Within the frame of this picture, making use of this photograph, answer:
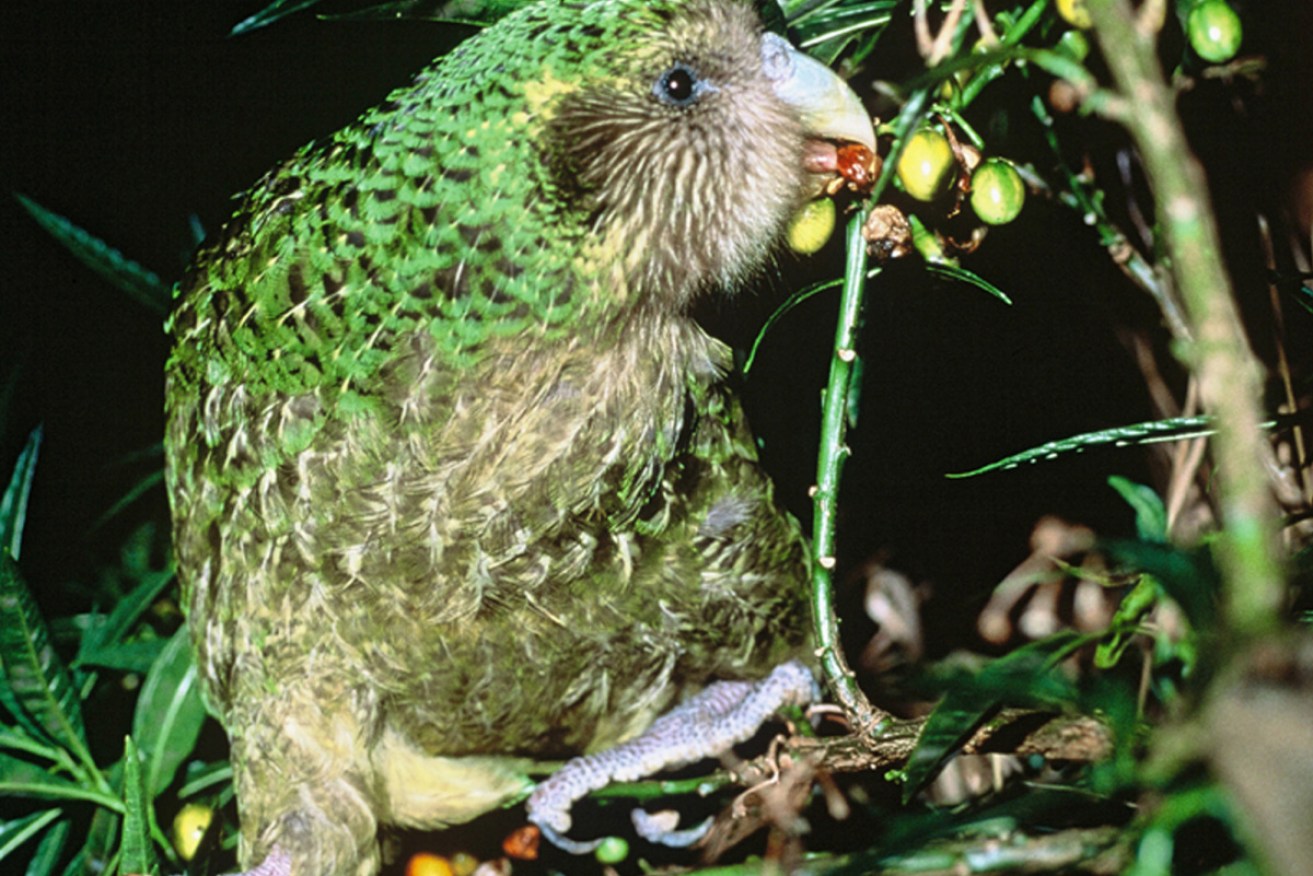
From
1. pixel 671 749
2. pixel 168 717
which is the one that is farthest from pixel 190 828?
Answer: pixel 671 749

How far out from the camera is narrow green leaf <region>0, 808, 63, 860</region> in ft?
5.22

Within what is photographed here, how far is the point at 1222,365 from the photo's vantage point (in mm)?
483

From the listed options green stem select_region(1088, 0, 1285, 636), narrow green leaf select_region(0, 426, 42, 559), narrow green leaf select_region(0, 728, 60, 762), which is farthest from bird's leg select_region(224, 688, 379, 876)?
green stem select_region(1088, 0, 1285, 636)

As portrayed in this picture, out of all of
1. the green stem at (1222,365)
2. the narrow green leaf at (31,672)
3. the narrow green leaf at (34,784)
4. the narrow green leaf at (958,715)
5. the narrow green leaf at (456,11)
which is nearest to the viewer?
the green stem at (1222,365)

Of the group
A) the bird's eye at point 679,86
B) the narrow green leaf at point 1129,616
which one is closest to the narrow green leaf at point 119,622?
the bird's eye at point 679,86

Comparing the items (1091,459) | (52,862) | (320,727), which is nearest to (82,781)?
(52,862)

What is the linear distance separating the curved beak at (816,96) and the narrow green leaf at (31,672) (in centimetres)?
115

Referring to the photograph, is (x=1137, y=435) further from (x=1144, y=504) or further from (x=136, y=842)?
(x=136, y=842)

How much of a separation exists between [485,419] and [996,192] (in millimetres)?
593

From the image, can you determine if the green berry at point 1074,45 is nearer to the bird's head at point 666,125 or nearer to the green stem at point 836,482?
the bird's head at point 666,125

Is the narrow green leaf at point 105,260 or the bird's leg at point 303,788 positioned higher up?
the narrow green leaf at point 105,260

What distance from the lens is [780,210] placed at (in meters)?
1.23

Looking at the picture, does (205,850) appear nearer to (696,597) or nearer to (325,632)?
(325,632)

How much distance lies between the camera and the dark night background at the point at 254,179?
146cm
